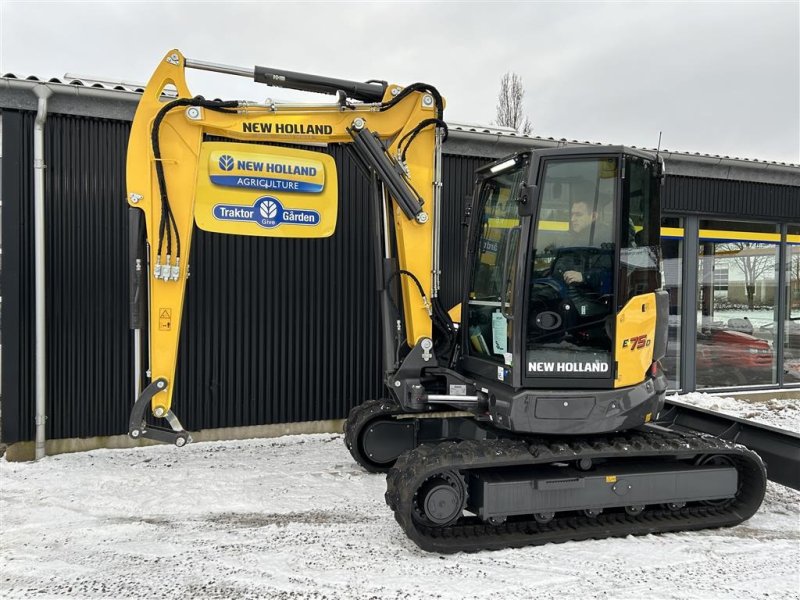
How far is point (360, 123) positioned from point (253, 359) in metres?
3.37

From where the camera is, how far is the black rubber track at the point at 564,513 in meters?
3.91

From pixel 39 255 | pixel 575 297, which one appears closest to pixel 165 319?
pixel 39 255

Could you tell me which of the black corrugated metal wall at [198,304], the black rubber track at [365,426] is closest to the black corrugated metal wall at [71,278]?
the black corrugated metal wall at [198,304]

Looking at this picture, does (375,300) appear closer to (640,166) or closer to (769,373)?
(640,166)

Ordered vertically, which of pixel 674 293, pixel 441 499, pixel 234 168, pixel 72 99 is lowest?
pixel 441 499

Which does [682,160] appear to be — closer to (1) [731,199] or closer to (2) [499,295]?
(1) [731,199]

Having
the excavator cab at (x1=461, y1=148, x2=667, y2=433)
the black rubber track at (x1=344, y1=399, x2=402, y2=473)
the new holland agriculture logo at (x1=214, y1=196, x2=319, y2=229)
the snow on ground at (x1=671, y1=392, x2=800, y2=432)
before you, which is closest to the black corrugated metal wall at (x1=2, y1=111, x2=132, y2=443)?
the new holland agriculture logo at (x1=214, y1=196, x2=319, y2=229)

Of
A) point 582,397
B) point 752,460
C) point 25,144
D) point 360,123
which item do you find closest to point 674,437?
point 752,460

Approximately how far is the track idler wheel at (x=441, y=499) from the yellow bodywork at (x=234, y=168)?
1328 millimetres

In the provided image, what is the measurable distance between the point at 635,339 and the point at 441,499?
1.85 m

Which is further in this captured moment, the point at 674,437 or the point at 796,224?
the point at 796,224

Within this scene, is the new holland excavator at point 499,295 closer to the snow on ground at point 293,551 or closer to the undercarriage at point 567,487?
the undercarriage at point 567,487

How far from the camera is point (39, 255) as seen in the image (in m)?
5.84

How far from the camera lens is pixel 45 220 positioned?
19.6 feet
